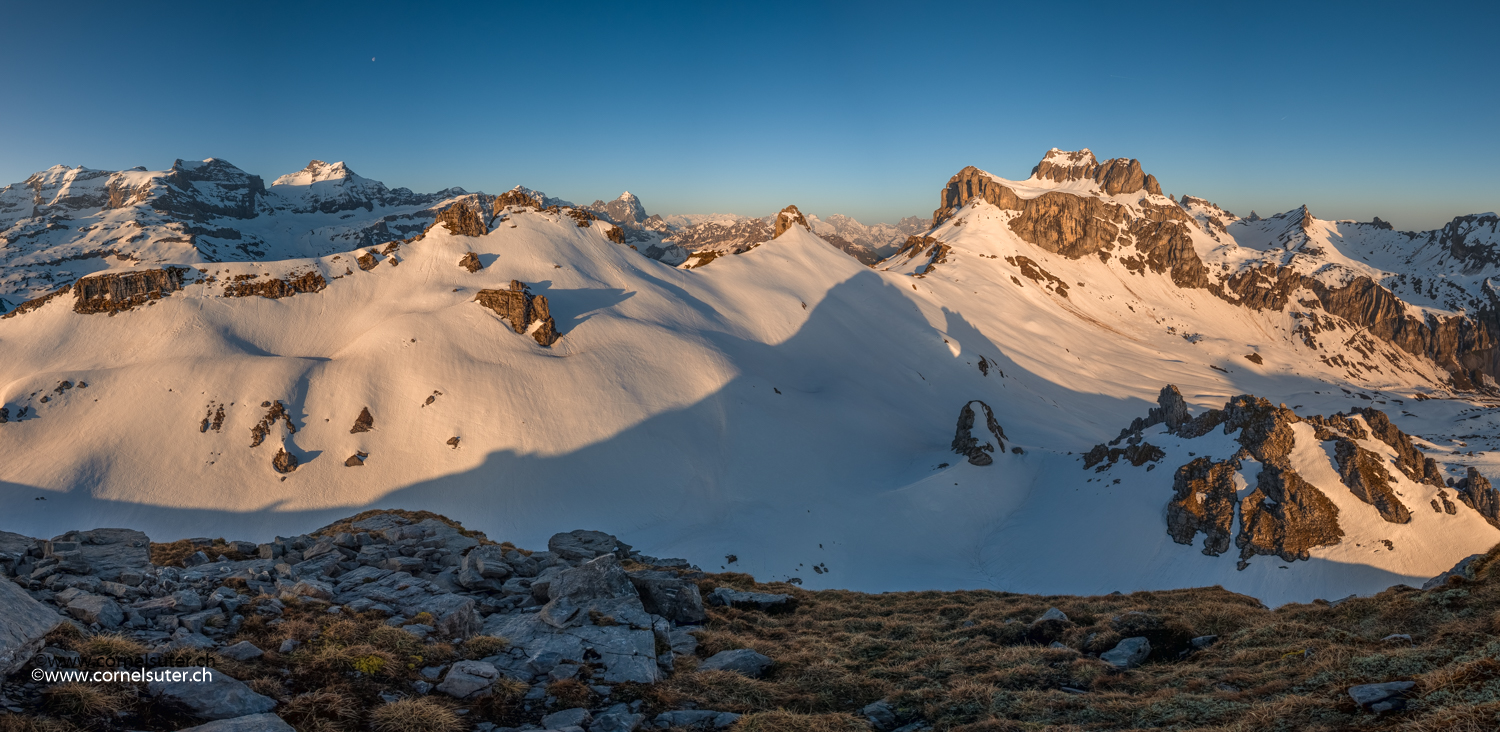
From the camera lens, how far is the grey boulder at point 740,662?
15.7 metres

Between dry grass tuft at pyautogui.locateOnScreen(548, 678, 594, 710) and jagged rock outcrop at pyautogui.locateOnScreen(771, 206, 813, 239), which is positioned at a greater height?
jagged rock outcrop at pyautogui.locateOnScreen(771, 206, 813, 239)

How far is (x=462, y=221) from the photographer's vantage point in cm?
8688

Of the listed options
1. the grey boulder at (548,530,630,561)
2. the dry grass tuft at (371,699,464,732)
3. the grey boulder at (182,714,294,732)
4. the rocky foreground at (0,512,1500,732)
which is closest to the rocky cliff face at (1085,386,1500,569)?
the rocky foreground at (0,512,1500,732)

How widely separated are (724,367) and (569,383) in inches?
716

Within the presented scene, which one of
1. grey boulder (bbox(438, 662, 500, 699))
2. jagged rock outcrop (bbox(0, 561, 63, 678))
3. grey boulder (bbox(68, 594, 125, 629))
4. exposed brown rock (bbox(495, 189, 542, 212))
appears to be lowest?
grey boulder (bbox(438, 662, 500, 699))

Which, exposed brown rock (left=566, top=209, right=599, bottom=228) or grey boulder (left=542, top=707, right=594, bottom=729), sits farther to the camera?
exposed brown rock (left=566, top=209, right=599, bottom=228)

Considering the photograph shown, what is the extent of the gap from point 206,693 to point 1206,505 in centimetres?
5676

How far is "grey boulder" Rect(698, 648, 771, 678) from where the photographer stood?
1574cm

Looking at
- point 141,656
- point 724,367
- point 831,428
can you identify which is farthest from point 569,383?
point 141,656

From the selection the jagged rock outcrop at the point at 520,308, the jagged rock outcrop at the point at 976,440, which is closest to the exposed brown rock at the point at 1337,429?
the jagged rock outcrop at the point at 976,440

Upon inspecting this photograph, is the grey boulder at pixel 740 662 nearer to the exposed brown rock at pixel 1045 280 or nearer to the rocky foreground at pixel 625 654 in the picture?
the rocky foreground at pixel 625 654

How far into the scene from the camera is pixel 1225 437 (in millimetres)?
51812

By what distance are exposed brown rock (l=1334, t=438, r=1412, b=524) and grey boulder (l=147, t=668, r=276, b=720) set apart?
206 ft

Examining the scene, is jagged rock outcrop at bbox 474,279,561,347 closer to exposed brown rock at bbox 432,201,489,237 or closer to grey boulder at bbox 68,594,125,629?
exposed brown rock at bbox 432,201,489,237
